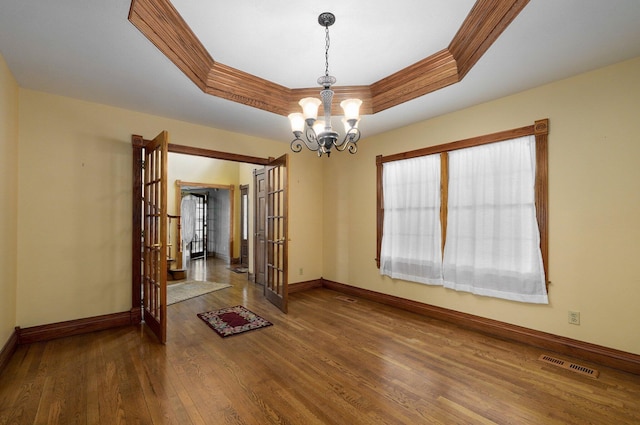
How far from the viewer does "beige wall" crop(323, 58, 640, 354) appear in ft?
8.10

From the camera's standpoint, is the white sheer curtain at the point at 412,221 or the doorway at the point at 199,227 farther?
the doorway at the point at 199,227

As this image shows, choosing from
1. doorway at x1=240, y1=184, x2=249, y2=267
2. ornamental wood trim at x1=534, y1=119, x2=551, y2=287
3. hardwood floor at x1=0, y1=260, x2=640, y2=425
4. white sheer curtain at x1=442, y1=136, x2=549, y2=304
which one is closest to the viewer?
hardwood floor at x1=0, y1=260, x2=640, y2=425

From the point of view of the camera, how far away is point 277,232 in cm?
432

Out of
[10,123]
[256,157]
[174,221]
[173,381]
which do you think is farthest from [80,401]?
[174,221]

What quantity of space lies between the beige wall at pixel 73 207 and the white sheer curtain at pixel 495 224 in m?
3.93

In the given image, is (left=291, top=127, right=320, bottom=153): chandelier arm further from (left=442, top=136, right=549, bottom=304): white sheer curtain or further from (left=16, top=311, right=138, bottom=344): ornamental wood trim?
(left=16, top=311, right=138, bottom=344): ornamental wood trim

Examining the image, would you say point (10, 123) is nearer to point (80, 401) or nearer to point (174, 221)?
point (80, 401)

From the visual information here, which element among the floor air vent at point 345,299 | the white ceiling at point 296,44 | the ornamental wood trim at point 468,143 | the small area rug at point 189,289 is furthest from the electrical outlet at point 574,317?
the small area rug at point 189,289

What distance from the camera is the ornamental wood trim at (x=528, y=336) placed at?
A: 247 cm

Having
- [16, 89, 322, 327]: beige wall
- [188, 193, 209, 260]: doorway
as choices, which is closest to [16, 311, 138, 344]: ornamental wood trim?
[16, 89, 322, 327]: beige wall

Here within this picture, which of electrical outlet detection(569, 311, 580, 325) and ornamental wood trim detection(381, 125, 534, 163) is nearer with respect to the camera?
electrical outlet detection(569, 311, 580, 325)

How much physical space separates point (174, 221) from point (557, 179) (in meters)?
7.12

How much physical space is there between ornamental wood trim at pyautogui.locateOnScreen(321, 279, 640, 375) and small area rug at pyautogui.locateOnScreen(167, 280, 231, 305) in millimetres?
2999

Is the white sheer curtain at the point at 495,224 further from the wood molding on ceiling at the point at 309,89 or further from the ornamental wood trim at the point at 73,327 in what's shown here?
the ornamental wood trim at the point at 73,327
